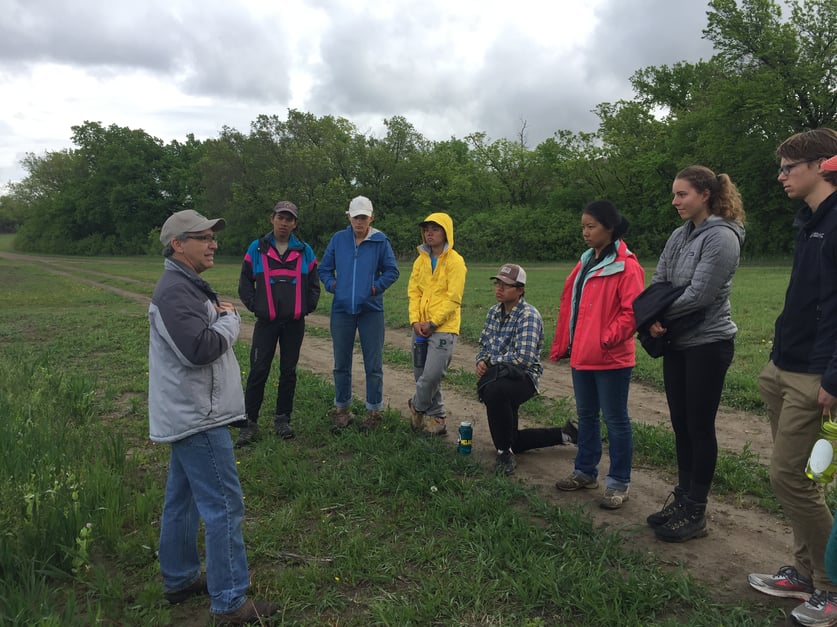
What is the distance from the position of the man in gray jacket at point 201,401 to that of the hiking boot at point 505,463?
7.39ft

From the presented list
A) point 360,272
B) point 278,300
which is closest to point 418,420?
point 360,272

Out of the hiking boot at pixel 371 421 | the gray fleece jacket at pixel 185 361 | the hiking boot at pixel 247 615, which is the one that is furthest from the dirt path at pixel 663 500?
the gray fleece jacket at pixel 185 361

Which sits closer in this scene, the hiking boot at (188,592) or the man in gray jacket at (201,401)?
the man in gray jacket at (201,401)

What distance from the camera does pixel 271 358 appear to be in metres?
5.91

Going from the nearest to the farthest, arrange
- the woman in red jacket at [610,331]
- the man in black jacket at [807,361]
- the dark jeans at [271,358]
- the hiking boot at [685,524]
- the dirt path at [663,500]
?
the man in black jacket at [807,361], the dirt path at [663,500], the hiking boot at [685,524], the woman in red jacket at [610,331], the dark jeans at [271,358]

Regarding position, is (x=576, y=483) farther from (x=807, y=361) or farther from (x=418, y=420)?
(x=807, y=361)

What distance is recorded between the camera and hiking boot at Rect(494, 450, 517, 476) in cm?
481

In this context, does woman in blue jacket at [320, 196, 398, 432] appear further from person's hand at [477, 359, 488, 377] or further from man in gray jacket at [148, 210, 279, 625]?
man in gray jacket at [148, 210, 279, 625]

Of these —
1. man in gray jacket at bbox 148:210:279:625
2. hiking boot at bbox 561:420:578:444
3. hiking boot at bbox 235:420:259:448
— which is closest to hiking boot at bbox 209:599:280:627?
man in gray jacket at bbox 148:210:279:625

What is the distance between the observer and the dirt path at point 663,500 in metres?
3.46

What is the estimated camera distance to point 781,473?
3.04 m

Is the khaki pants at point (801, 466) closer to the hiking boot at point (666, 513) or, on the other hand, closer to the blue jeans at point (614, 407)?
the hiking boot at point (666, 513)

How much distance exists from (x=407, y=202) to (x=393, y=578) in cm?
4871

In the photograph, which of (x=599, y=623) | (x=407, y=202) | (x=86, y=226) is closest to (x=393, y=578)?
(x=599, y=623)
